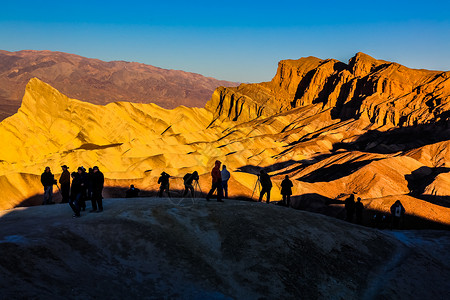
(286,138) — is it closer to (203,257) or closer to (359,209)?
(359,209)

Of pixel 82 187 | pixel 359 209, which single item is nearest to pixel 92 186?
pixel 82 187

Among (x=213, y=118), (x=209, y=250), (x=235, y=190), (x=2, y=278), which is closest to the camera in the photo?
(x=2, y=278)

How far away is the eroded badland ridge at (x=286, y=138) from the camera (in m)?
32.7

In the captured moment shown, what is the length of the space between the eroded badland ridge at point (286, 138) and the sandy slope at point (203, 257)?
1153 centimetres

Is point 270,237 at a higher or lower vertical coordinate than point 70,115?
lower

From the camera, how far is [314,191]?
31.2 meters

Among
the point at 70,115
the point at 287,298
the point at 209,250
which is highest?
the point at 70,115

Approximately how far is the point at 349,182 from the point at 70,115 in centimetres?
5336

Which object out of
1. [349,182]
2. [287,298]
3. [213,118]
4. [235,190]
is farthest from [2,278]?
[213,118]

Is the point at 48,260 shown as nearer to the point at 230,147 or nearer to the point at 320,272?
the point at 320,272

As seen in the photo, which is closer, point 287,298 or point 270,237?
point 287,298

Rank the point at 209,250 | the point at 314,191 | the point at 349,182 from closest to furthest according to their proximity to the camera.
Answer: the point at 209,250 → the point at 314,191 → the point at 349,182

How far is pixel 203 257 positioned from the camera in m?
9.14

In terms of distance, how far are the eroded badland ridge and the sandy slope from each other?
11534mm
